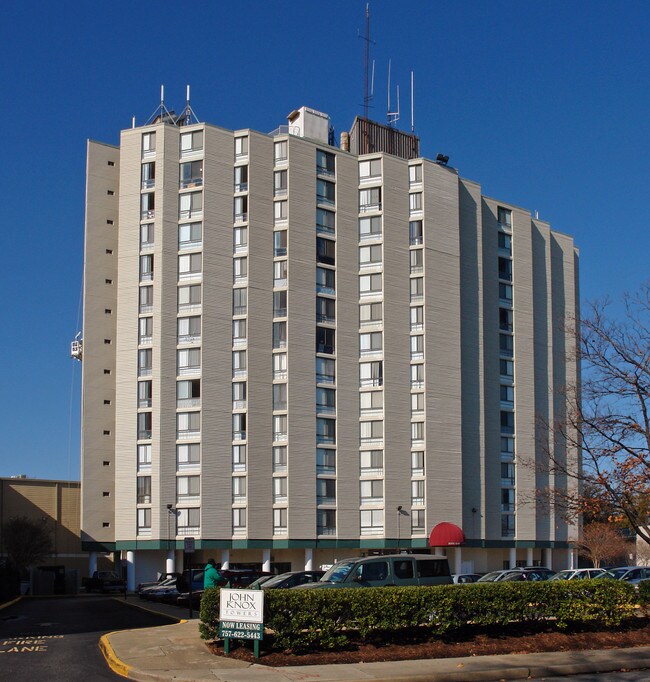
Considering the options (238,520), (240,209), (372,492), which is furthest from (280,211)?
(238,520)

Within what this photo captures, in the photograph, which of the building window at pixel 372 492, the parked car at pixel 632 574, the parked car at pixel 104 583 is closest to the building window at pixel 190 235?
the building window at pixel 372 492

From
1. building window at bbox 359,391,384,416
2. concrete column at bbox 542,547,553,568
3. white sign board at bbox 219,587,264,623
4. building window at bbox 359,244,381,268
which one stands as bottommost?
concrete column at bbox 542,547,553,568

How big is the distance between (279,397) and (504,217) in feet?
90.9

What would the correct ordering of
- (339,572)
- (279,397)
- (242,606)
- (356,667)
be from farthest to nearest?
(279,397), (339,572), (242,606), (356,667)

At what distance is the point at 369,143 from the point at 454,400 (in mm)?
23292

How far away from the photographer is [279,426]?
7081 centimetres

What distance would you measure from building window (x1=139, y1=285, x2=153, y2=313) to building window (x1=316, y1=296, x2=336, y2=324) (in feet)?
41.5

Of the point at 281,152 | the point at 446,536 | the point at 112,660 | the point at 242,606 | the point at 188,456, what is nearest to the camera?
the point at 242,606

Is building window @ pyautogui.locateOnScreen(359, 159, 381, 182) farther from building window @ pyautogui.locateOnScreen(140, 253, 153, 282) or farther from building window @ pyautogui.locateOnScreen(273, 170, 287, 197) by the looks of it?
building window @ pyautogui.locateOnScreen(140, 253, 153, 282)

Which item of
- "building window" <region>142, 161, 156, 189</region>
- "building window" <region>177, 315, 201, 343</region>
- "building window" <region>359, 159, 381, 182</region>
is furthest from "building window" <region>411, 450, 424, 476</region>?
"building window" <region>142, 161, 156, 189</region>

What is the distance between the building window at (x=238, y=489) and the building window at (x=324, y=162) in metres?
24.7

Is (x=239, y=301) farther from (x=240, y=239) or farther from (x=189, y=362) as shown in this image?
(x=189, y=362)

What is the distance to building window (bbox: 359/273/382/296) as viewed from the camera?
7519cm

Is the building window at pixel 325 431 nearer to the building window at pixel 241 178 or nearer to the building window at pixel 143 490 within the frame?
the building window at pixel 143 490
